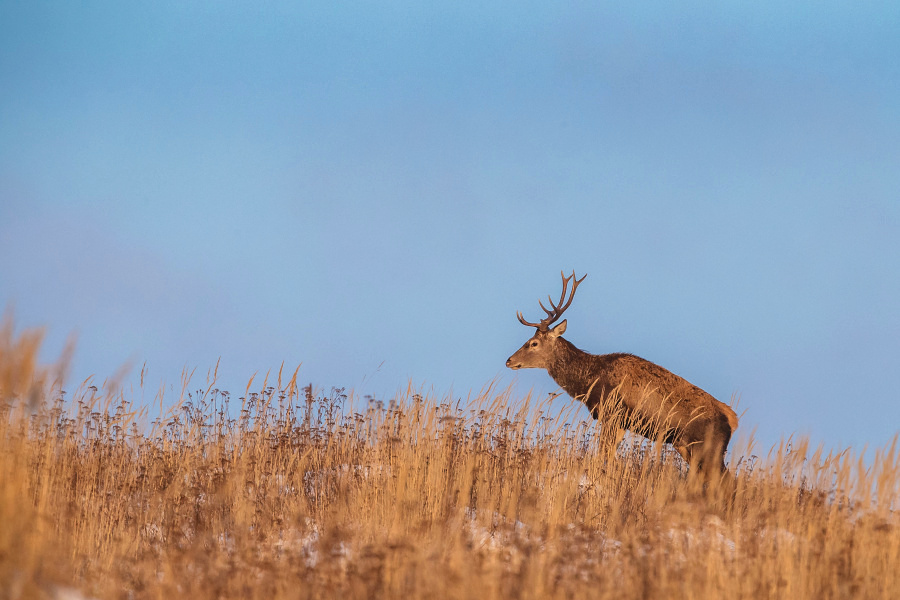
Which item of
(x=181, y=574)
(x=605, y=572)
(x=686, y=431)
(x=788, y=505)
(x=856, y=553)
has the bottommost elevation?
(x=181, y=574)

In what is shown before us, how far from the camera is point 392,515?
6.35 metres

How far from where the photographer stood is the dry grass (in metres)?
4.34

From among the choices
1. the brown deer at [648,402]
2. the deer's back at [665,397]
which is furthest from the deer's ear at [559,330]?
the deer's back at [665,397]

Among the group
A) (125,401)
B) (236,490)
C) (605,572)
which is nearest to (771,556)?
(605,572)

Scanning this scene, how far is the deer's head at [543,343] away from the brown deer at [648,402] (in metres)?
0.06

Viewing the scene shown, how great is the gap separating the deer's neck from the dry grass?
5.60 feet

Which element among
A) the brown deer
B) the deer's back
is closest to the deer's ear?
the brown deer

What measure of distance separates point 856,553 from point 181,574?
4.53m

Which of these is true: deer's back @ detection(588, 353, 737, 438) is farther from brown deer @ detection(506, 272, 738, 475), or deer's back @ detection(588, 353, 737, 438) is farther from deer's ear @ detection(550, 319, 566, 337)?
deer's ear @ detection(550, 319, 566, 337)

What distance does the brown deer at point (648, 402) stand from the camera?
9711 millimetres

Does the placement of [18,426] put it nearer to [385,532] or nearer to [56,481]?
[56,481]

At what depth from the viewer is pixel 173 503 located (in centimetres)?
686

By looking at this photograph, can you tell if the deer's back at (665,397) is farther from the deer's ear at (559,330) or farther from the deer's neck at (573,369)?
the deer's ear at (559,330)

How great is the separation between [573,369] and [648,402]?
4.60 feet
